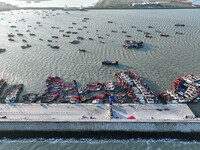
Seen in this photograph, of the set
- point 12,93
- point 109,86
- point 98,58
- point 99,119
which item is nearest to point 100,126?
point 99,119

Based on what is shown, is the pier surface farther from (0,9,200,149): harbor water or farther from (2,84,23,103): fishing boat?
(0,9,200,149): harbor water

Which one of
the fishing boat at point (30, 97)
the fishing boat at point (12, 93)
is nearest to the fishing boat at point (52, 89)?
the fishing boat at point (30, 97)

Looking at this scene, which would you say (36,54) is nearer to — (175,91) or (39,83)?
(39,83)

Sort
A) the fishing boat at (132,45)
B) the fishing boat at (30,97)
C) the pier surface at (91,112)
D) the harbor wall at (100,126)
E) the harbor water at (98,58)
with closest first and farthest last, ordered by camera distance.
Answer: the harbor water at (98,58)
the harbor wall at (100,126)
the pier surface at (91,112)
the fishing boat at (30,97)
the fishing boat at (132,45)

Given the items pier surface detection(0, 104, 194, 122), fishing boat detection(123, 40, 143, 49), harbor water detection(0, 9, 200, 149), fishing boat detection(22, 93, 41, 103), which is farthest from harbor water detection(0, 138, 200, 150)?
fishing boat detection(123, 40, 143, 49)

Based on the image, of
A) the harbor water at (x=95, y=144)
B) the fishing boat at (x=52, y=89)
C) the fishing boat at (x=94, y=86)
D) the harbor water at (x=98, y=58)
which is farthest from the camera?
the fishing boat at (x=94, y=86)

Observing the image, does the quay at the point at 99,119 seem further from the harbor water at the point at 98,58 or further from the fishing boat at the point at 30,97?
the fishing boat at the point at 30,97

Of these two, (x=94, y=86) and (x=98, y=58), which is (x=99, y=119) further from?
(x=98, y=58)
